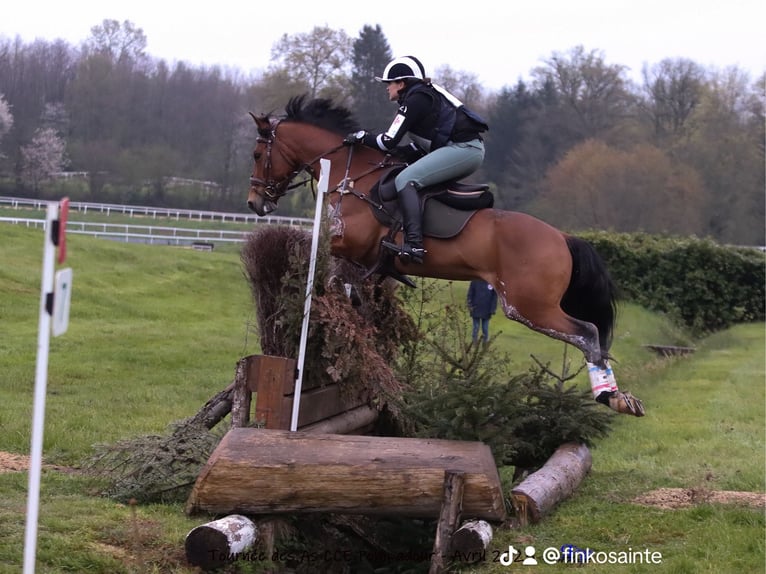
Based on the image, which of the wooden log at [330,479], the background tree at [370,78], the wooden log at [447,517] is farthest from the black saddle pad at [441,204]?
the background tree at [370,78]

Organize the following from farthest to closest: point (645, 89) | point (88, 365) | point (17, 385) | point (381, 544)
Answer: point (645, 89) → point (88, 365) → point (17, 385) → point (381, 544)

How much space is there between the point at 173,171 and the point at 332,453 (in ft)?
123

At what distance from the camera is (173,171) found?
4119 centimetres

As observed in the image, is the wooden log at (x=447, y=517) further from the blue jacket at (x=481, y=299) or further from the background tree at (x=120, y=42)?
the background tree at (x=120, y=42)

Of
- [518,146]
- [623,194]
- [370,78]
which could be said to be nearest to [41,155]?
[370,78]

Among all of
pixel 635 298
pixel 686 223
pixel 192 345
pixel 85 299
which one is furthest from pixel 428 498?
pixel 686 223

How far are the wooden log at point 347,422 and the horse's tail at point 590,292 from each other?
1.70 meters

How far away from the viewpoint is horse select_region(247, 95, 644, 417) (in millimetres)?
6605

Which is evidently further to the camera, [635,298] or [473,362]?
[635,298]

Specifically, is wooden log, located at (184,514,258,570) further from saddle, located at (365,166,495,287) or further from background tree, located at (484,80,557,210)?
background tree, located at (484,80,557,210)

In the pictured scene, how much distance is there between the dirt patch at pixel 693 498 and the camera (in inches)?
253

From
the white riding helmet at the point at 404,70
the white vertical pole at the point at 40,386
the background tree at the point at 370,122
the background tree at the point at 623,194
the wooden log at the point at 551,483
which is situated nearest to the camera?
the white vertical pole at the point at 40,386

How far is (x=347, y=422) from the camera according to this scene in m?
6.71

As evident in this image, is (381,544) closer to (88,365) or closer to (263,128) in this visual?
(263,128)
